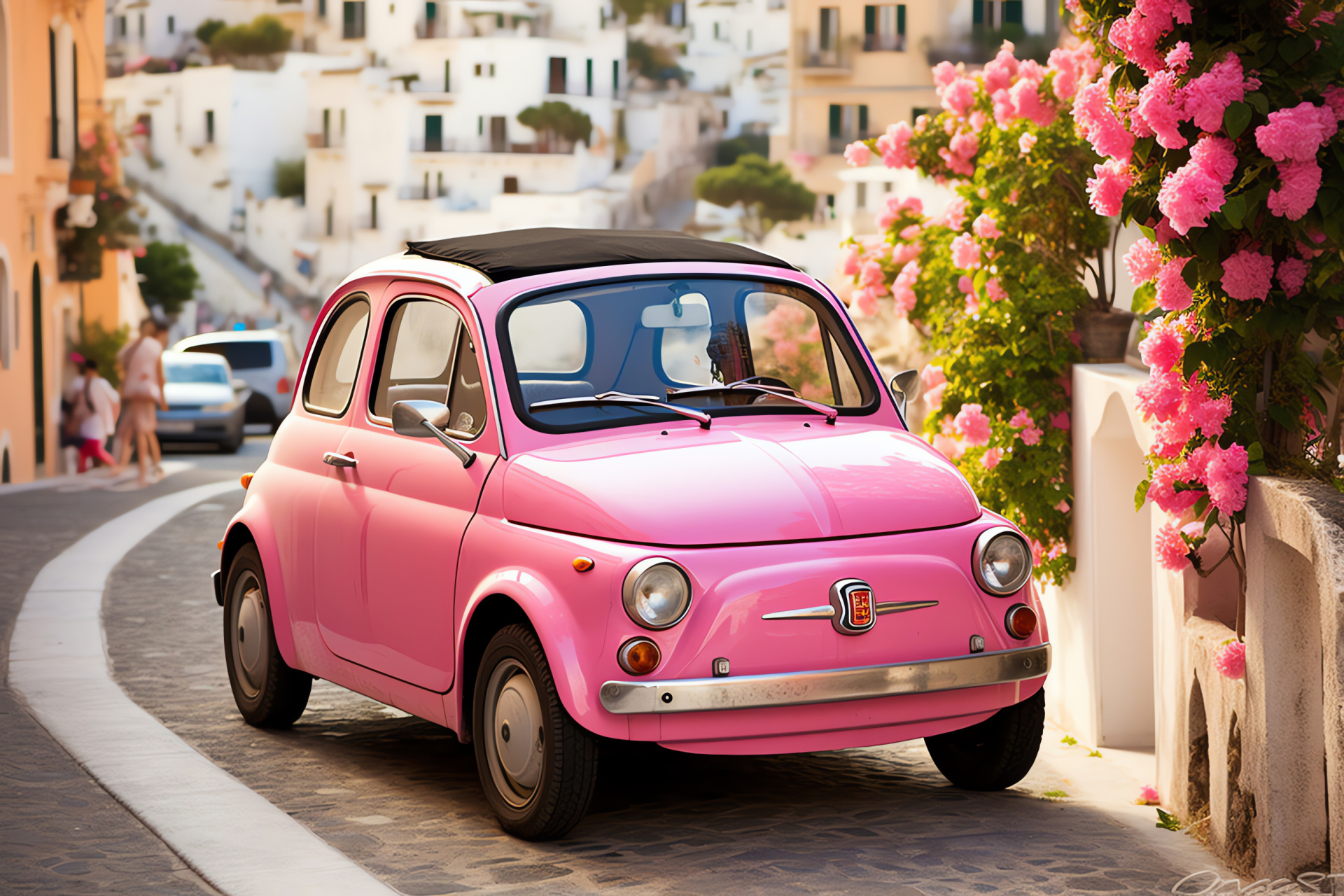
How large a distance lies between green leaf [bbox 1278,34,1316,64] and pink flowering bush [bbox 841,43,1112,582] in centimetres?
293

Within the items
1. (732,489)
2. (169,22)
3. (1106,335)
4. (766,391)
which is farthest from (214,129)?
(732,489)

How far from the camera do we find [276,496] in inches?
297

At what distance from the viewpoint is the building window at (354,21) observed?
11406 cm

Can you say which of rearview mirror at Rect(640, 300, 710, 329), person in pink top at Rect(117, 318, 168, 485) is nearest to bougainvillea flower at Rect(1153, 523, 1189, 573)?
rearview mirror at Rect(640, 300, 710, 329)

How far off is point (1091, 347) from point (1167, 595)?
8.05ft

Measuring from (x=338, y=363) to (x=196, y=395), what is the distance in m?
26.4

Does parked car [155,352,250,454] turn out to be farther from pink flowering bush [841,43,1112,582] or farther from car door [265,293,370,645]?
car door [265,293,370,645]

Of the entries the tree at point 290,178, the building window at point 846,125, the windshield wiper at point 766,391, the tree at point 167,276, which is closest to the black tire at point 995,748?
the windshield wiper at point 766,391

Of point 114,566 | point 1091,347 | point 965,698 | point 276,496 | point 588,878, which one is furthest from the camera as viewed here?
point 114,566

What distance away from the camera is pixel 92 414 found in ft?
92.5

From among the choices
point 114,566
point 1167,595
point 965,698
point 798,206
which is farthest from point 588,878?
point 798,206

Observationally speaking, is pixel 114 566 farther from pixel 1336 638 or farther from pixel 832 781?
pixel 1336 638

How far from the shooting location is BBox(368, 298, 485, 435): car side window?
6.50m

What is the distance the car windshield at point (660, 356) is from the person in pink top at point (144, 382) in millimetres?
15595
